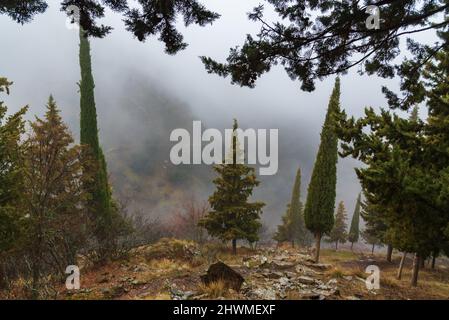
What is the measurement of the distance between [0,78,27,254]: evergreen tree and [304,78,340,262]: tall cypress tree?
15.5 m

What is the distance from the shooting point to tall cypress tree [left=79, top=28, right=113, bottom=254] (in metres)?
17.2

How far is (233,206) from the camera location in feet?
65.5

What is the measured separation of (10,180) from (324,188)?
16.3 metres

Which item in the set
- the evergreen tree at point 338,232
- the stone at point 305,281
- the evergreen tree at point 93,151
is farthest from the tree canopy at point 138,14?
the evergreen tree at point 338,232

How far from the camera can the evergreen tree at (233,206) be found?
782 inches

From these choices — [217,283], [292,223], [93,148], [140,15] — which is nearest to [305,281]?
[217,283]

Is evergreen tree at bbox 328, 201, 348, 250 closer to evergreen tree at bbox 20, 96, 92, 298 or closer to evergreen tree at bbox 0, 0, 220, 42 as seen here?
evergreen tree at bbox 20, 96, 92, 298

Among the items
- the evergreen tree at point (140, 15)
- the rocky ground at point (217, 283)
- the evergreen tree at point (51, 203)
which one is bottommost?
the rocky ground at point (217, 283)

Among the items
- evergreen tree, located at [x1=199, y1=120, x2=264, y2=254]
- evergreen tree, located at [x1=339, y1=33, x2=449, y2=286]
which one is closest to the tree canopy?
evergreen tree, located at [x1=339, y1=33, x2=449, y2=286]

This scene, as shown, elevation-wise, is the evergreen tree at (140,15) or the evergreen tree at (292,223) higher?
the evergreen tree at (140,15)

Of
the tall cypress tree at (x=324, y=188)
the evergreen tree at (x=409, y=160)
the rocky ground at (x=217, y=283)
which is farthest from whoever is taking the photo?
the tall cypress tree at (x=324, y=188)

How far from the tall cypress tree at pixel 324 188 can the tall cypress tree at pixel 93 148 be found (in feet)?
39.0

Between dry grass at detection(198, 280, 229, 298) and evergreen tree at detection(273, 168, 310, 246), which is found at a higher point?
dry grass at detection(198, 280, 229, 298)

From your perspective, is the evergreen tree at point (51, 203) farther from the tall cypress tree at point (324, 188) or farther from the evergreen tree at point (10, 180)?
the tall cypress tree at point (324, 188)
